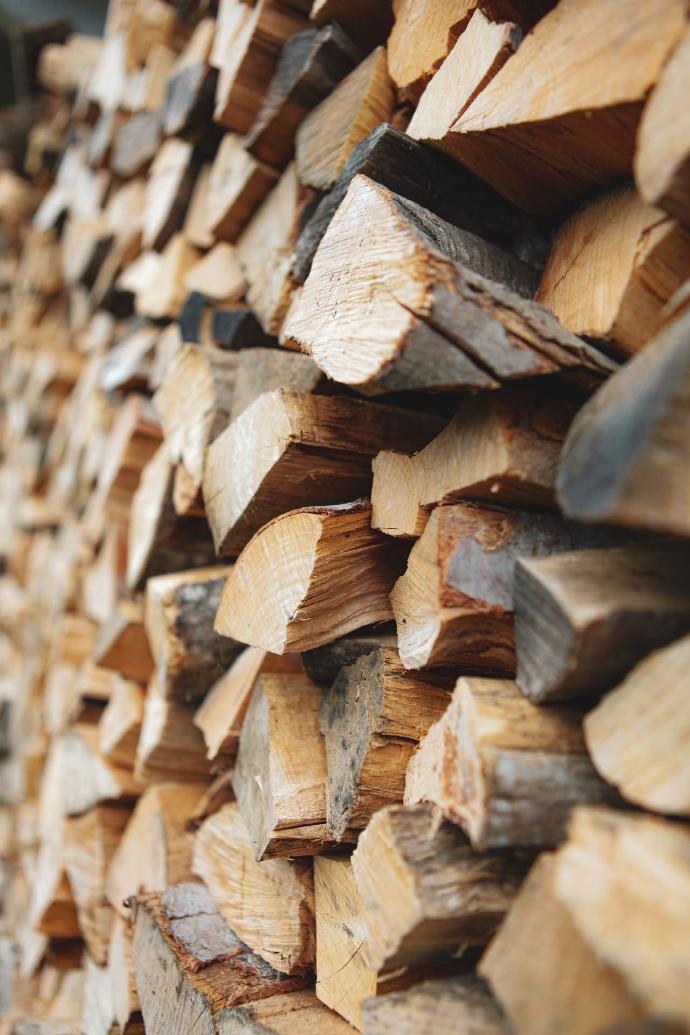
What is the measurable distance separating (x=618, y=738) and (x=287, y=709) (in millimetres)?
509

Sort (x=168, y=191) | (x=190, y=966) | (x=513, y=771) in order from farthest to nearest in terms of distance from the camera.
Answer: (x=168, y=191) < (x=190, y=966) < (x=513, y=771)

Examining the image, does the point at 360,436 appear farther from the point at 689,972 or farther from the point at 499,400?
the point at 689,972

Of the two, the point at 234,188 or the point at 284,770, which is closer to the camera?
the point at 284,770

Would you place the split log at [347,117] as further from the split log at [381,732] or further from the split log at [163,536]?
the split log at [381,732]

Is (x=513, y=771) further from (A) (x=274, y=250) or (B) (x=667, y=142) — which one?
(A) (x=274, y=250)

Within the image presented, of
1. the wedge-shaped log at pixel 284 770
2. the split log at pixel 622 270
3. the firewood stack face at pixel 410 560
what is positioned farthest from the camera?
the wedge-shaped log at pixel 284 770

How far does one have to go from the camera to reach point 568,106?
70 centimetres

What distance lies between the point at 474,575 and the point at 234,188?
3.28 ft

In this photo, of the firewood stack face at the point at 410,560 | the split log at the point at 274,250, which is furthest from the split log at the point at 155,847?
the split log at the point at 274,250

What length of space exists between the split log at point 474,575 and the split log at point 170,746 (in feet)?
2.21

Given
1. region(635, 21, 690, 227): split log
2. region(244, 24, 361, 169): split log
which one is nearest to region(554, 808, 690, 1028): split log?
region(635, 21, 690, 227): split log

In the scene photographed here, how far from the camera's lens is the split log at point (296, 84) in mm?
1154

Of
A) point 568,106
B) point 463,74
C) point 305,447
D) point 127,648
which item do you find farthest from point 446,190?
point 127,648

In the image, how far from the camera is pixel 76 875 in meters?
1.57
